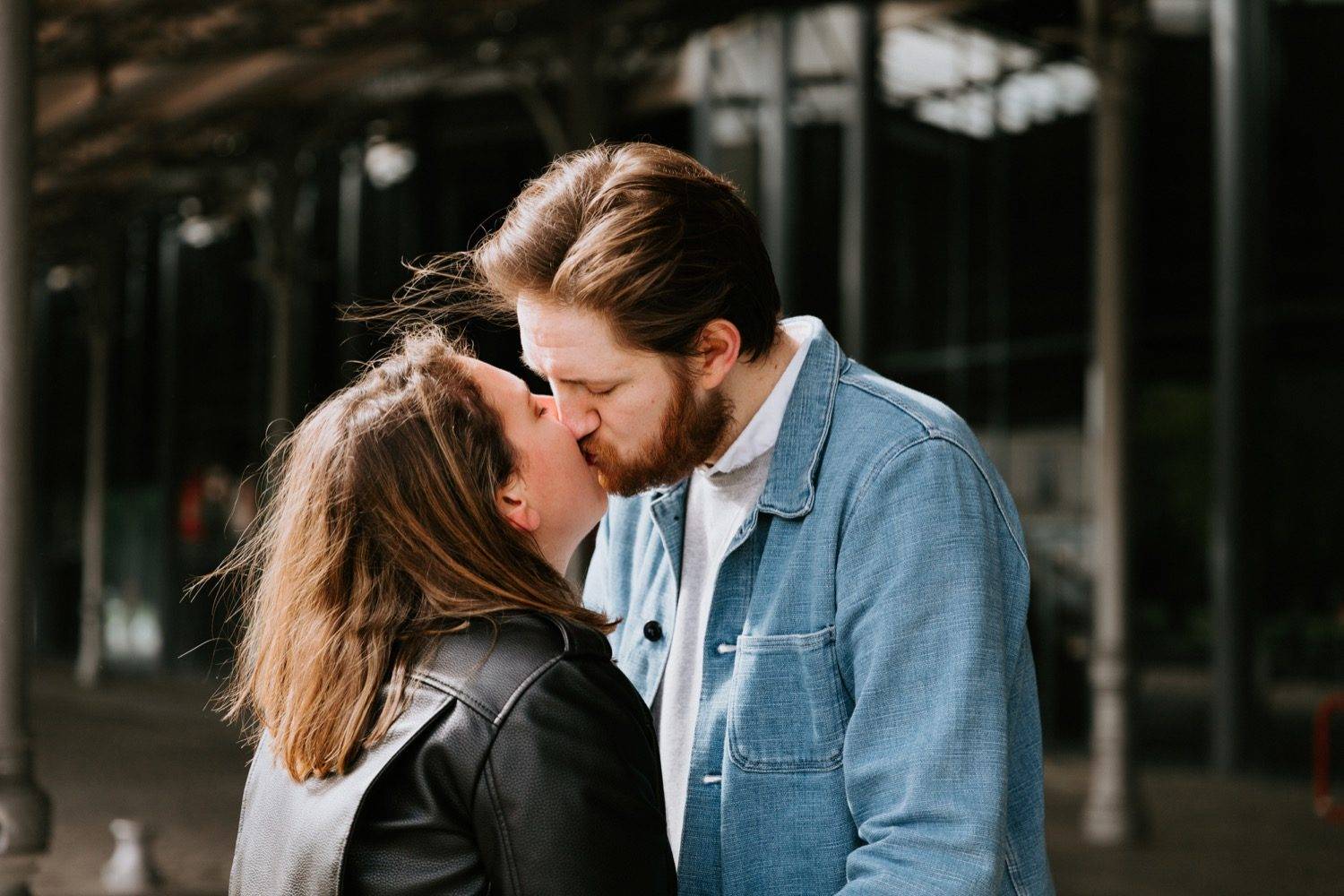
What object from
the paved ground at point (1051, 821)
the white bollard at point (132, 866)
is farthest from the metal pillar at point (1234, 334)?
the white bollard at point (132, 866)

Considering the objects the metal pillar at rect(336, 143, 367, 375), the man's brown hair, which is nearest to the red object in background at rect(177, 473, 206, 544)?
the metal pillar at rect(336, 143, 367, 375)

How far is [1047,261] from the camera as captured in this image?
48.9 feet

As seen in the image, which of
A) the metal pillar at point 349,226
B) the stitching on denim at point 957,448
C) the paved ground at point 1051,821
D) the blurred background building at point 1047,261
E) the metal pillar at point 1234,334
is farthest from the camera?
the metal pillar at point 349,226

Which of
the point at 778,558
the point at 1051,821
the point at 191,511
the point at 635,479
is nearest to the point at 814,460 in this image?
the point at 778,558

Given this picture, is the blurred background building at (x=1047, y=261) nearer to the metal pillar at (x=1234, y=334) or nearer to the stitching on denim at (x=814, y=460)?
the metal pillar at (x=1234, y=334)

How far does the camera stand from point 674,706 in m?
2.21

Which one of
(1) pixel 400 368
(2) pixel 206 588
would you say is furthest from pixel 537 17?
(2) pixel 206 588

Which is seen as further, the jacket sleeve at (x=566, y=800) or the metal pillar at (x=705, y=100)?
the metal pillar at (x=705, y=100)

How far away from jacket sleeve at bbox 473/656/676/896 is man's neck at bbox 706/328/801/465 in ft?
1.89

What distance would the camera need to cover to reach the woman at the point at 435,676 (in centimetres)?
168

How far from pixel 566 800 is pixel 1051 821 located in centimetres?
926

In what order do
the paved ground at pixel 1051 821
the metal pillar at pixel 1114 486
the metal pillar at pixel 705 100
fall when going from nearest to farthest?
1. the paved ground at pixel 1051 821
2. the metal pillar at pixel 1114 486
3. the metal pillar at pixel 705 100

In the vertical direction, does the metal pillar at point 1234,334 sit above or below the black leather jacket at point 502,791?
below

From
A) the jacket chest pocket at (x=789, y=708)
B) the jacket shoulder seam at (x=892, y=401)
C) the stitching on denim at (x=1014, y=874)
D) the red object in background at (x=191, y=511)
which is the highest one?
the jacket shoulder seam at (x=892, y=401)
